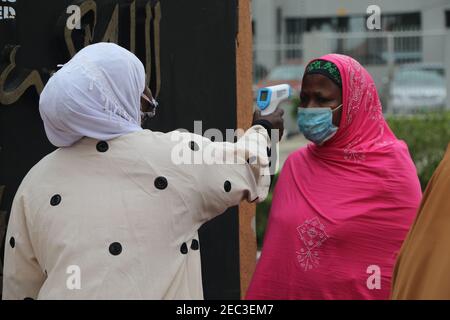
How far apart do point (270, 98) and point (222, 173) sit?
0.54m

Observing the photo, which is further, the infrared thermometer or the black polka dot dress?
the infrared thermometer

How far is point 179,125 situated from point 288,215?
0.68m

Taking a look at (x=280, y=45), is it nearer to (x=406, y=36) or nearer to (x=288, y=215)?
(x=406, y=36)

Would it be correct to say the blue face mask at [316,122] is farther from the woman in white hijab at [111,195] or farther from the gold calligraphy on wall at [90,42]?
the woman in white hijab at [111,195]

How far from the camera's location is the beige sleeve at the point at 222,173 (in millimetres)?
2418

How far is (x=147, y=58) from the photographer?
3.64 meters

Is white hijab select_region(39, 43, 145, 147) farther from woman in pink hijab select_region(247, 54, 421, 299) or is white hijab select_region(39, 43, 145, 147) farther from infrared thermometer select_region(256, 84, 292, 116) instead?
woman in pink hijab select_region(247, 54, 421, 299)

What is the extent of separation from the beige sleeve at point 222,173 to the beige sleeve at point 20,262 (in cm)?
48

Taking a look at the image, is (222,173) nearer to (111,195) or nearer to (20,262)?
(111,195)

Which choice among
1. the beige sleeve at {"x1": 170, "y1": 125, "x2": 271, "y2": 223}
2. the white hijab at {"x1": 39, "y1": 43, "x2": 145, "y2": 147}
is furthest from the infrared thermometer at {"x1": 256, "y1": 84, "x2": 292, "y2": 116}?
the white hijab at {"x1": 39, "y1": 43, "x2": 145, "y2": 147}

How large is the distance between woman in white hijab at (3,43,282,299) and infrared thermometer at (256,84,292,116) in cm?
43

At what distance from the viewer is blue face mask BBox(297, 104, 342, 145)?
3.39 metres

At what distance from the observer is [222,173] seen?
96.4 inches
